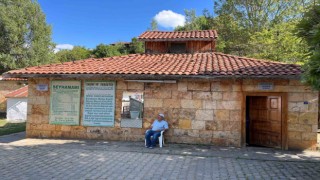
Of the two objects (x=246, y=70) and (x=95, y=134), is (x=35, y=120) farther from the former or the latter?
(x=246, y=70)

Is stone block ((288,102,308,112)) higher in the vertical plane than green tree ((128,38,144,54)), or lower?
lower

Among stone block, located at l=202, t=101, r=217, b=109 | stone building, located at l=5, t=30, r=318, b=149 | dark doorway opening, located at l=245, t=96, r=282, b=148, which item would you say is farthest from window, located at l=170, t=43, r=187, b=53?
stone block, located at l=202, t=101, r=217, b=109

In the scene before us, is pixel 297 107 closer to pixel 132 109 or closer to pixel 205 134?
pixel 205 134

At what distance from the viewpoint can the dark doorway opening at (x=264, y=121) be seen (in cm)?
973

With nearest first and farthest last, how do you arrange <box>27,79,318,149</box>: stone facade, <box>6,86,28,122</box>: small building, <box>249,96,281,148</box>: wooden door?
<box>27,79,318,149</box>: stone facade → <box>249,96,281,148</box>: wooden door → <box>6,86,28,122</box>: small building

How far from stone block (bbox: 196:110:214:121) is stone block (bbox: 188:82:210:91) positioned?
81 cm

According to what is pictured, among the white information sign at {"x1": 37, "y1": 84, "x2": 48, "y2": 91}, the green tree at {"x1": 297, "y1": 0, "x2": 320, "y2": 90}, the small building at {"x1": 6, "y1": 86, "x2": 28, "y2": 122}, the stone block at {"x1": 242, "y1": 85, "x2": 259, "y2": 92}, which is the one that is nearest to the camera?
the green tree at {"x1": 297, "y1": 0, "x2": 320, "y2": 90}

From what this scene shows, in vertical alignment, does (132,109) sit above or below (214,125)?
above

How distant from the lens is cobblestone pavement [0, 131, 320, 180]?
619cm

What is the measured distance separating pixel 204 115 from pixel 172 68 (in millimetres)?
2184

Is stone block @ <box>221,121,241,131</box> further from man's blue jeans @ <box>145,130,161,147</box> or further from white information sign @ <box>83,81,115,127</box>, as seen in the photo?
white information sign @ <box>83,81,115,127</box>

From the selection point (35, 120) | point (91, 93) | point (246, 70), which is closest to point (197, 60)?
point (246, 70)

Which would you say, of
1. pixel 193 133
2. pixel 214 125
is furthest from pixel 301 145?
pixel 193 133

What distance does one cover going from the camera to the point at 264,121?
1056cm
